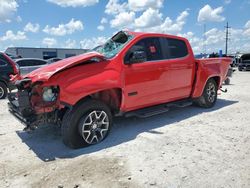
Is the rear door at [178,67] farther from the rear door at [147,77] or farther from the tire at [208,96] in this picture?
the tire at [208,96]

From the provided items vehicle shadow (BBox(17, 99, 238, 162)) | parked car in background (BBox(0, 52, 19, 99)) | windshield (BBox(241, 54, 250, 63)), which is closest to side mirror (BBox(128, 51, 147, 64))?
vehicle shadow (BBox(17, 99, 238, 162))

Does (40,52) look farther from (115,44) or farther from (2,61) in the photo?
(115,44)

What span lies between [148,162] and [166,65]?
104 inches

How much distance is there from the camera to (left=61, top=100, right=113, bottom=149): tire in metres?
4.30

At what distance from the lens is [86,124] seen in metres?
4.46

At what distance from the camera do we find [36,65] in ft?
46.5

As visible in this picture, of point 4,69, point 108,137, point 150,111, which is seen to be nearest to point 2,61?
point 4,69

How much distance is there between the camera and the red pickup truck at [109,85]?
4270mm

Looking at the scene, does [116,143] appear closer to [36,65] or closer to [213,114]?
[213,114]

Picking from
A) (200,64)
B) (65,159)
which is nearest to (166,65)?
(200,64)

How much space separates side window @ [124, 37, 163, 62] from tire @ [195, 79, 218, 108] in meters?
2.16

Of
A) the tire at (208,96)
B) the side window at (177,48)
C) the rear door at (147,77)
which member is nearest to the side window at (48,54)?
the tire at (208,96)

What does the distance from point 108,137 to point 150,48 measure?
6.97ft

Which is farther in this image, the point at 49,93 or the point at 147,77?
the point at 147,77
